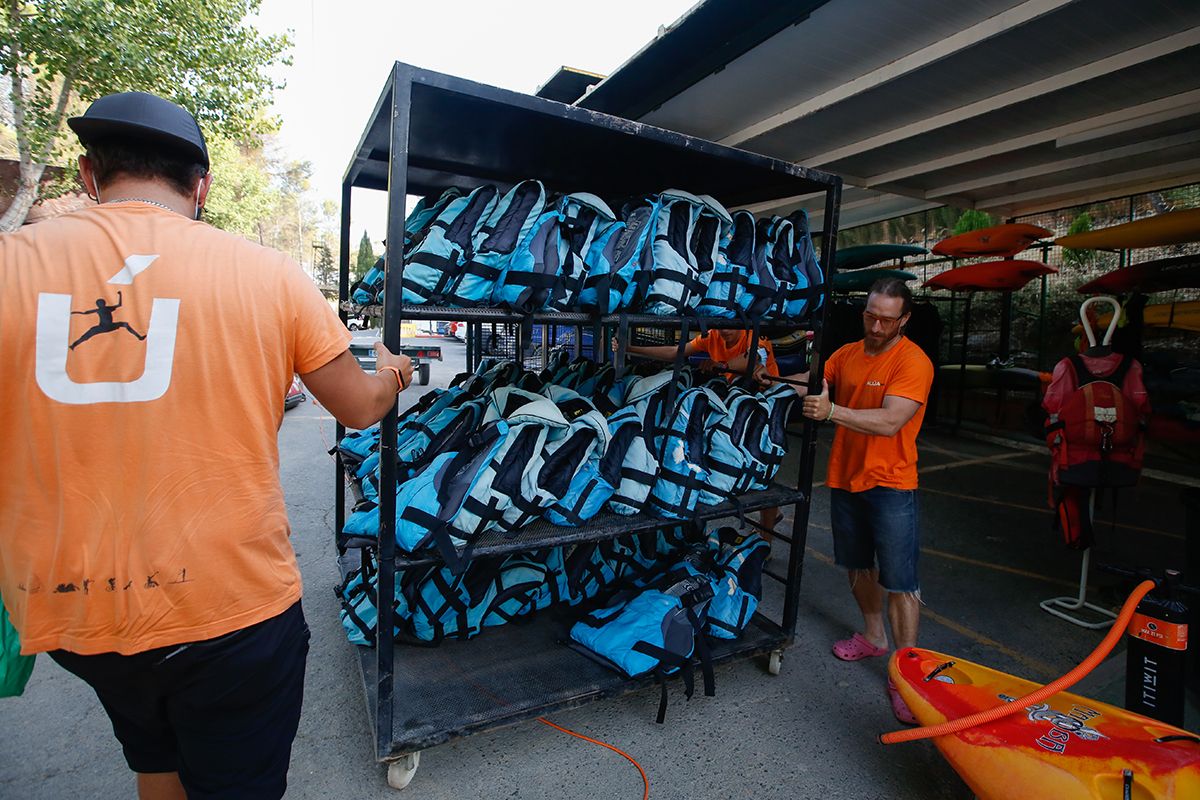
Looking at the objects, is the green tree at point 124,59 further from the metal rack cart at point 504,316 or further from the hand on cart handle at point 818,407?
the hand on cart handle at point 818,407

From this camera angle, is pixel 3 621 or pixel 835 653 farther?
pixel 835 653

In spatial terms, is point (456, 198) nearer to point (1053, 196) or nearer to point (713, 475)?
point (713, 475)

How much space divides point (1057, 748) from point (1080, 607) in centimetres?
277

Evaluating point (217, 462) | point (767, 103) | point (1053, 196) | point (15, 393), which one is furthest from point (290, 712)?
point (1053, 196)

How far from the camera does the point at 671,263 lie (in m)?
2.57

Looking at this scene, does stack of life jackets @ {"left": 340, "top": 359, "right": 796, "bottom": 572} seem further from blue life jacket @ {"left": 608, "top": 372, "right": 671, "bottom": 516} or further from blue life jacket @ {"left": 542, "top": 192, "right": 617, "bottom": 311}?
blue life jacket @ {"left": 542, "top": 192, "right": 617, "bottom": 311}

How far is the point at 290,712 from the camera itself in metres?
1.64

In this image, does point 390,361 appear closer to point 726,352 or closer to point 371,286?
point 371,286

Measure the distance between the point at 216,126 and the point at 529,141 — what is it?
1448 cm

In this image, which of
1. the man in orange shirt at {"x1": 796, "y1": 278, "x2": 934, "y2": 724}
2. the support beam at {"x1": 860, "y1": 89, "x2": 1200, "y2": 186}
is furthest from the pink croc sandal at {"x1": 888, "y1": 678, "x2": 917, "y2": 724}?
the support beam at {"x1": 860, "y1": 89, "x2": 1200, "y2": 186}

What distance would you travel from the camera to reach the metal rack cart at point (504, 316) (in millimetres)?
2250

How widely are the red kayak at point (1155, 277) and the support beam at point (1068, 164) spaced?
1.31m

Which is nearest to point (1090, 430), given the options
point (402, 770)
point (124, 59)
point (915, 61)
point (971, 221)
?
point (915, 61)

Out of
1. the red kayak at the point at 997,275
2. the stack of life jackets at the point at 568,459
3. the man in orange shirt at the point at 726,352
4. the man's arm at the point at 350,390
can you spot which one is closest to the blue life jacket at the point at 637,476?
the stack of life jackets at the point at 568,459
